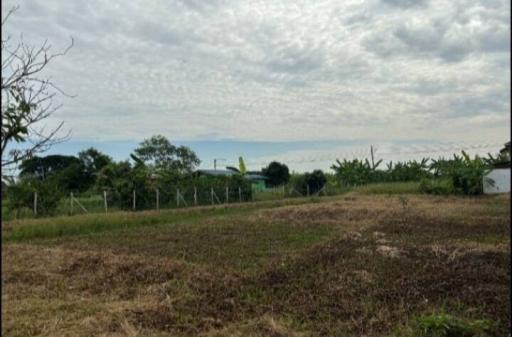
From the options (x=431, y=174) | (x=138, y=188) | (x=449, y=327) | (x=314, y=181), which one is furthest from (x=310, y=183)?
(x=449, y=327)

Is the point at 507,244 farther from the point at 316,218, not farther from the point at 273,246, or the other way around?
the point at 316,218

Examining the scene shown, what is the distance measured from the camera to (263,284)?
20.5 feet

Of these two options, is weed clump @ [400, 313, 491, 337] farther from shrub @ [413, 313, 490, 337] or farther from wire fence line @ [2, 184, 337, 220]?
wire fence line @ [2, 184, 337, 220]

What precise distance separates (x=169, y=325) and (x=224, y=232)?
7.99m

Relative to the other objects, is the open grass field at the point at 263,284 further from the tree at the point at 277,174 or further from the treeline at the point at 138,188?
the tree at the point at 277,174

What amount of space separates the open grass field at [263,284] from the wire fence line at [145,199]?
6561 mm

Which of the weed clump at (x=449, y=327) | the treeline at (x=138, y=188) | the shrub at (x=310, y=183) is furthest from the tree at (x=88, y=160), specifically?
the weed clump at (x=449, y=327)

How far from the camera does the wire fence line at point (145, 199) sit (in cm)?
1823

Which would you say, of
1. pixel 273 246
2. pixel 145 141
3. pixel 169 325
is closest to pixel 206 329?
pixel 169 325

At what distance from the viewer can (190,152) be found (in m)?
56.1

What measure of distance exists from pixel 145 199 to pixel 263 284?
58.1 feet

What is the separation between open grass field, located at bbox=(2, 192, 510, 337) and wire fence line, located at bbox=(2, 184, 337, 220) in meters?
6.56

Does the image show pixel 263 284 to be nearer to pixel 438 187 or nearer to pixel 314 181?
pixel 438 187

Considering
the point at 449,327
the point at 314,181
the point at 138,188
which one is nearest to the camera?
the point at 449,327
